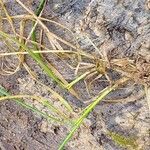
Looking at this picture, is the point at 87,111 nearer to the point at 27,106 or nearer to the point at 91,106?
the point at 91,106

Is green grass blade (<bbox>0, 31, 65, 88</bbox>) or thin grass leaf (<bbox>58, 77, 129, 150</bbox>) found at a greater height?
green grass blade (<bbox>0, 31, 65, 88</bbox>)

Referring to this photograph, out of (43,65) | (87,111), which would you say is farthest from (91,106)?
(43,65)

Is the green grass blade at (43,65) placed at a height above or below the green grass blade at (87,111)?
above

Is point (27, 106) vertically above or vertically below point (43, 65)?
below

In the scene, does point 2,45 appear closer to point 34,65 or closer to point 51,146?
point 34,65

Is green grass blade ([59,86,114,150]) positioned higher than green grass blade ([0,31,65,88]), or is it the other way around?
green grass blade ([0,31,65,88])

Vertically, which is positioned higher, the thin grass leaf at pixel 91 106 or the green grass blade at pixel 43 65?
the green grass blade at pixel 43 65

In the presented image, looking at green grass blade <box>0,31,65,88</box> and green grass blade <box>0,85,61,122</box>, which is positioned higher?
green grass blade <box>0,31,65,88</box>

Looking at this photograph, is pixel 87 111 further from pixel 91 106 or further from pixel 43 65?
pixel 43 65
